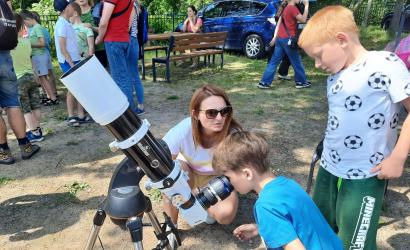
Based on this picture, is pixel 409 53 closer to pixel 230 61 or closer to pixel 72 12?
pixel 72 12

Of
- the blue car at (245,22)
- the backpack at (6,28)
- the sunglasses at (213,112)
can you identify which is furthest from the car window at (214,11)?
the sunglasses at (213,112)

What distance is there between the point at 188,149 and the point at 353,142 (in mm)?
1198

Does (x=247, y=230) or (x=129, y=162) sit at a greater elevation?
(x=129, y=162)

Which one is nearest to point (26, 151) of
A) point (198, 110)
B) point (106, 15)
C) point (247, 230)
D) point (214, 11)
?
point (106, 15)

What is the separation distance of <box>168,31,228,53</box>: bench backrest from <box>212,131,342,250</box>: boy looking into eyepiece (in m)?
5.86

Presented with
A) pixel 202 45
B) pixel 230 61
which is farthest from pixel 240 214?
pixel 230 61

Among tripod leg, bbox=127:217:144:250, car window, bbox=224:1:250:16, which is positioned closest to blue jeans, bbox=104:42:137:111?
tripod leg, bbox=127:217:144:250

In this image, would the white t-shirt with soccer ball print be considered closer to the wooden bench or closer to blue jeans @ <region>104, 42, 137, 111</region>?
blue jeans @ <region>104, 42, 137, 111</region>

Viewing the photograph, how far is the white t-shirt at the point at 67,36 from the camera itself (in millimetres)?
4395

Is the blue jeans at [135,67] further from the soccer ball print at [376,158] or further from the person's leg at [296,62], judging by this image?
the soccer ball print at [376,158]

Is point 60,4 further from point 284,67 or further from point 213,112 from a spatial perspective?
point 284,67

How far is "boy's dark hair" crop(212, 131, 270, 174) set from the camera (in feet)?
5.09

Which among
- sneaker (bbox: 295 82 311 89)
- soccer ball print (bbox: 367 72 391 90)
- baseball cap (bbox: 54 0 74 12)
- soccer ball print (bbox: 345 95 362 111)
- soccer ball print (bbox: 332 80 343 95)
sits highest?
baseball cap (bbox: 54 0 74 12)

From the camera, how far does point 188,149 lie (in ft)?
8.63
